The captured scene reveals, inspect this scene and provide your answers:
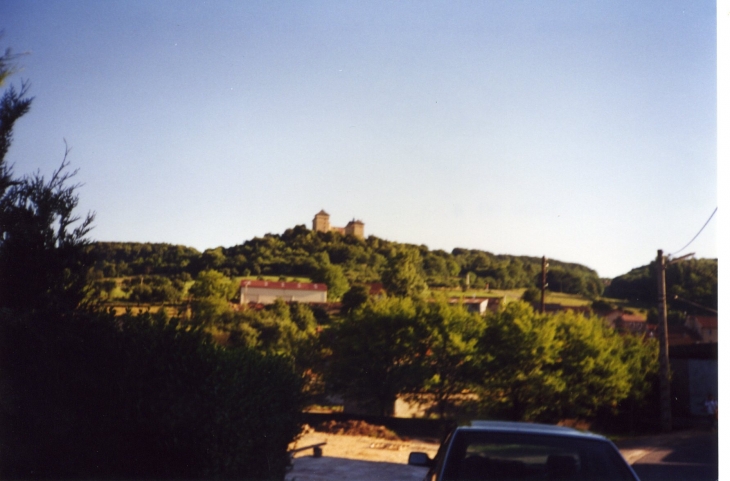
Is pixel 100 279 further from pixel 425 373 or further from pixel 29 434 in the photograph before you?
pixel 425 373

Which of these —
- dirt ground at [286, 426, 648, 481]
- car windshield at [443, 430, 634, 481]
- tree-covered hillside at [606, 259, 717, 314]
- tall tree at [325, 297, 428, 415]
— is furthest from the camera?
tall tree at [325, 297, 428, 415]

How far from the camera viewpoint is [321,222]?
24.9 m

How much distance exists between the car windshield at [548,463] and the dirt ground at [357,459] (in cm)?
529

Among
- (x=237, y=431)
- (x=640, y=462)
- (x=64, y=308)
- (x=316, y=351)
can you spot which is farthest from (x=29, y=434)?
(x=316, y=351)

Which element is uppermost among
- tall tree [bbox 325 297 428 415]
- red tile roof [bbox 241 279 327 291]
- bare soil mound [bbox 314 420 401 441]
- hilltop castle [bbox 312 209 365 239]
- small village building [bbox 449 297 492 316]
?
hilltop castle [bbox 312 209 365 239]

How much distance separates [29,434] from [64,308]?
3.92 feet

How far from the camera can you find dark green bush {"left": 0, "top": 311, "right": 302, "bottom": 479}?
4.58 meters

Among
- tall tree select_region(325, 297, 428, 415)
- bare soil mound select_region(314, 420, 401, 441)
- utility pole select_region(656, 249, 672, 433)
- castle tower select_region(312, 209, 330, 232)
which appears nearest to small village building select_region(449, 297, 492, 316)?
tall tree select_region(325, 297, 428, 415)

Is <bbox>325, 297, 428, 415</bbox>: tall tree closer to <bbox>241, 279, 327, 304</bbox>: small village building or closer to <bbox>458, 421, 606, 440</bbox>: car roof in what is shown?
<bbox>241, 279, 327, 304</bbox>: small village building

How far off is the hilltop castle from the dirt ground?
905cm

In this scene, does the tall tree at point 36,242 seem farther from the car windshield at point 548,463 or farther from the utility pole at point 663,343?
the utility pole at point 663,343

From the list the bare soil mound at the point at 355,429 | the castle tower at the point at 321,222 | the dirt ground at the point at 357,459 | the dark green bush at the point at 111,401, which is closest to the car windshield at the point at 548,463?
the dark green bush at the point at 111,401

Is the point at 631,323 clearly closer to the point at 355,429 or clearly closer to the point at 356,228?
the point at 356,228

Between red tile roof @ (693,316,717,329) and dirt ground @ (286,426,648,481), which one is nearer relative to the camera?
dirt ground @ (286,426,648,481)
